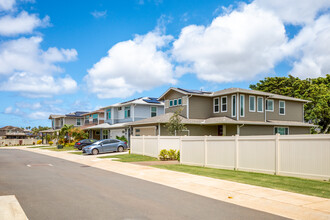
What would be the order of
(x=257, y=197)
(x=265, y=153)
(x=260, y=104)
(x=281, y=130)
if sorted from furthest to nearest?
(x=281, y=130) → (x=260, y=104) → (x=265, y=153) → (x=257, y=197)

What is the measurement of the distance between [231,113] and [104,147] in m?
13.4

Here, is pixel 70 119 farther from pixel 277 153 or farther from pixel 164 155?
pixel 277 153

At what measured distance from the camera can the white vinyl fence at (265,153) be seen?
40.2ft

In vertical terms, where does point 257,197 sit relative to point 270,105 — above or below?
below

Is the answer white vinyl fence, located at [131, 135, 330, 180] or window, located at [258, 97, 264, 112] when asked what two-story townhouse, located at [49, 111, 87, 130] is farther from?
white vinyl fence, located at [131, 135, 330, 180]

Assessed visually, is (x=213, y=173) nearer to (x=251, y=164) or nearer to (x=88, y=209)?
(x=251, y=164)

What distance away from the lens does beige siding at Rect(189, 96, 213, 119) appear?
110 ft

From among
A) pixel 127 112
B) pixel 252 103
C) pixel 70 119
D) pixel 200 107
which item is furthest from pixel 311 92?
pixel 70 119

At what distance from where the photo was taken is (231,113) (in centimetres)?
3184

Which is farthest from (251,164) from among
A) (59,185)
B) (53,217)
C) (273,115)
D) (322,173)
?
(273,115)

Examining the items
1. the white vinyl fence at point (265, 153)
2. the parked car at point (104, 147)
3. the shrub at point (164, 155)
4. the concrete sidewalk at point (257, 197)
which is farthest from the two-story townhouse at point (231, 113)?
the concrete sidewalk at point (257, 197)

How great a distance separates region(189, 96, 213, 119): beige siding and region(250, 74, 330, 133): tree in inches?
568

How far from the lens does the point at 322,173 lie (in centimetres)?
1210

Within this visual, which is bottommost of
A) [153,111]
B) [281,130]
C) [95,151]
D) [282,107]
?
[95,151]
